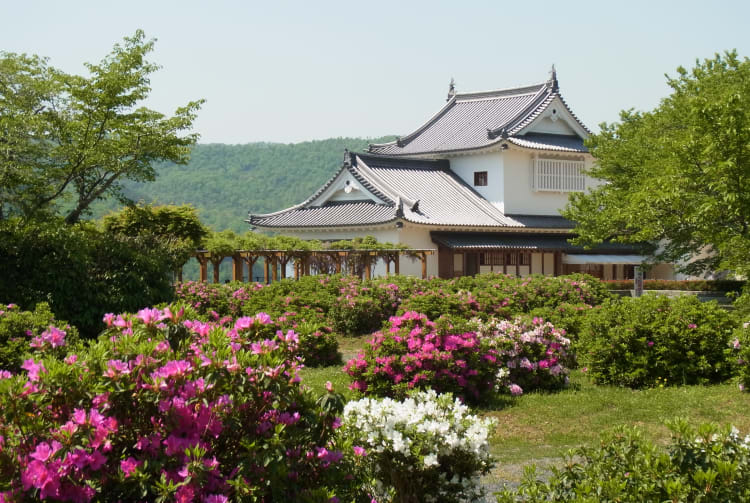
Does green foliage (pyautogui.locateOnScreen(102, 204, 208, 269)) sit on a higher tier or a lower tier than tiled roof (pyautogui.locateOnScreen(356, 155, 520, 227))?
lower

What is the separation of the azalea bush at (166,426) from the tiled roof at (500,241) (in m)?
27.5

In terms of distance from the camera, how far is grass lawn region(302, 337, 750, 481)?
25.0 feet

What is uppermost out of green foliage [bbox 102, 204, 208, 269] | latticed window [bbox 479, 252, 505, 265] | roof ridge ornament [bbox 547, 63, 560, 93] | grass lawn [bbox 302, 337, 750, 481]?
roof ridge ornament [bbox 547, 63, 560, 93]

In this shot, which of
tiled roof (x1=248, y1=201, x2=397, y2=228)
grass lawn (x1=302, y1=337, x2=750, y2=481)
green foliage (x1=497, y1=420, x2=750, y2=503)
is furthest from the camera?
tiled roof (x1=248, y1=201, x2=397, y2=228)

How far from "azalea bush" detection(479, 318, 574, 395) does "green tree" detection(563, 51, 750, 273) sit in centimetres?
551

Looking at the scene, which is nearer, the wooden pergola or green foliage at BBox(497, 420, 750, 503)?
green foliage at BBox(497, 420, 750, 503)

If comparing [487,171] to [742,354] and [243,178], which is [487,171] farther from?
[243,178]

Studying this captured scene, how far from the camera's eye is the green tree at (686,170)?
16.0 metres

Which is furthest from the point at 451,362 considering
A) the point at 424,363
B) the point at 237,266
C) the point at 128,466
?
the point at 237,266

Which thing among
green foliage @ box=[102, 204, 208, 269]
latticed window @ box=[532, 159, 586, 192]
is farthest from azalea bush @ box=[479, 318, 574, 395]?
latticed window @ box=[532, 159, 586, 192]

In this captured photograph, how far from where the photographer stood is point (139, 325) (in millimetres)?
4230

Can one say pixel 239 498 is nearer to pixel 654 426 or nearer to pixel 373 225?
pixel 654 426

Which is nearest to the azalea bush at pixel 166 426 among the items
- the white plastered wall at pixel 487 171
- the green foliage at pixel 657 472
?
the green foliage at pixel 657 472

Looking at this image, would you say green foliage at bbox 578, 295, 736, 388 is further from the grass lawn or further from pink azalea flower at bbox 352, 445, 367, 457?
pink azalea flower at bbox 352, 445, 367, 457
